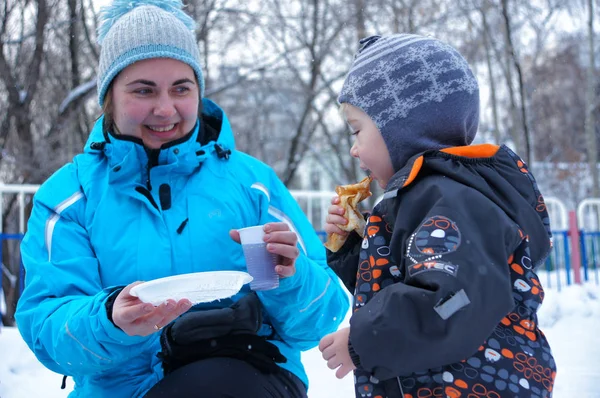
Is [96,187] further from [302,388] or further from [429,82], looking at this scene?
[429,82]

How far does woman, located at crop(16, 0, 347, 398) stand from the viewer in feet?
5.79

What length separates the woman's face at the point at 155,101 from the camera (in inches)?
80.9

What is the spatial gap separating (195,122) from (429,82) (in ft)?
3.00

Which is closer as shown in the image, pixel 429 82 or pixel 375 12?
pixel 429 82

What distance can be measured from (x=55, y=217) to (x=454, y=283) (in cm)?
133

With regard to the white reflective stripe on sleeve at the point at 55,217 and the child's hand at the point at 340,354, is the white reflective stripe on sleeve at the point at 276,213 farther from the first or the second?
the child's hand at the point at 340,354

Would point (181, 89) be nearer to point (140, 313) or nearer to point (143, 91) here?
point (143, 91)

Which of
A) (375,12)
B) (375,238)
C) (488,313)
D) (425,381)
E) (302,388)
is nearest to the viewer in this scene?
(488,313)

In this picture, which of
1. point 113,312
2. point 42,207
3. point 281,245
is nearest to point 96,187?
point 42,207

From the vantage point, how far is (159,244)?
192 cm

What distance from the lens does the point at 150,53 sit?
6.72 feet

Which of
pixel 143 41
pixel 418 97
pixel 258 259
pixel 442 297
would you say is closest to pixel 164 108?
pixel 143 41

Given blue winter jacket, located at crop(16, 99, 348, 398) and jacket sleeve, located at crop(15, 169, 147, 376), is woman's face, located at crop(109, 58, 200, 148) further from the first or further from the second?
jacket sleeve, located at crop(15, 169, 147, 376)

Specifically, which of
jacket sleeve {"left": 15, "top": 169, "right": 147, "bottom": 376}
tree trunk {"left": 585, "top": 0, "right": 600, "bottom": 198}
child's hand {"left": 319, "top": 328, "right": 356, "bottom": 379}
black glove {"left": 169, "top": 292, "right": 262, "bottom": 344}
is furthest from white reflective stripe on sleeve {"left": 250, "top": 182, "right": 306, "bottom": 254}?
tree trunk {"left": 585, "top": 0, "right": 600, "bottom": 198}
